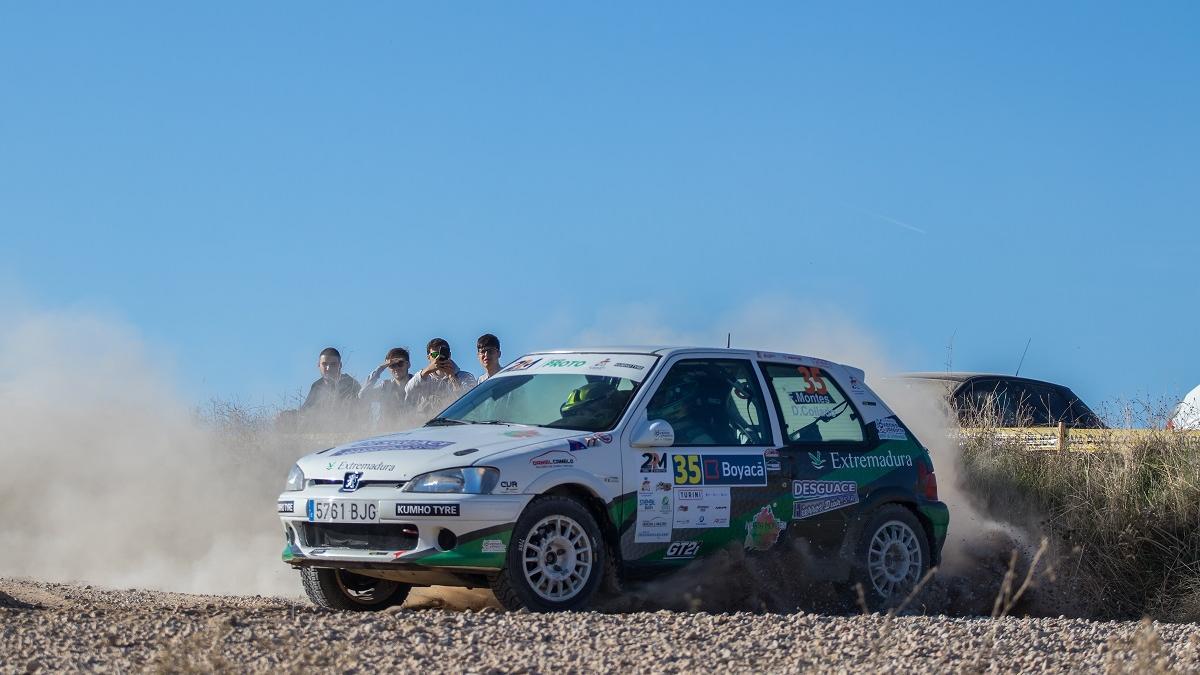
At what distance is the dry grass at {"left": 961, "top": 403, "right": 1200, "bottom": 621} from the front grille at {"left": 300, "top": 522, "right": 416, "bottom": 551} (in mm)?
6320

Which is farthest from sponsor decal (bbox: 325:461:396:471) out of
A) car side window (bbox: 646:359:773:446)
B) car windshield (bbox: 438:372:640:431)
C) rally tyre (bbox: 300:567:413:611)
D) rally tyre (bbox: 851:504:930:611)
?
rally tyre (bbox: 851:504:930:611)

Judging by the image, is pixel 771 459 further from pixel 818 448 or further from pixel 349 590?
pixel 349 590

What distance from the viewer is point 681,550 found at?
970 cm

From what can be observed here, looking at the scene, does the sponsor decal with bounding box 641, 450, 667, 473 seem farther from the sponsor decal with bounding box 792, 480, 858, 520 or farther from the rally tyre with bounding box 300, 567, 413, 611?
the rally tyre with bounding box 300, 567, 413, 611

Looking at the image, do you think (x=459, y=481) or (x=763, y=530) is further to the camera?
(x=763, y=530)

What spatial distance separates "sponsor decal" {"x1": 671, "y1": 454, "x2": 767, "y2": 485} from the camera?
9.73 meters

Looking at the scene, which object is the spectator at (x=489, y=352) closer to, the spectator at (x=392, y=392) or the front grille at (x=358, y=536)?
the spectator at (x=392, y=392)

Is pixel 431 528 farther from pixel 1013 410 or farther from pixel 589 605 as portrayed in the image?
pixel 1013 410

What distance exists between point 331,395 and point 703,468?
6.12m

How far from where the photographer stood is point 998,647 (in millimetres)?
7383

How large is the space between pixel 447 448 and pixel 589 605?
1.21 m

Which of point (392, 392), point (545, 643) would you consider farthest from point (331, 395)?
point (545, 643)

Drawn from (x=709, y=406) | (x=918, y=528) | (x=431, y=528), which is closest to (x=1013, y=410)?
(x=918, y=528)

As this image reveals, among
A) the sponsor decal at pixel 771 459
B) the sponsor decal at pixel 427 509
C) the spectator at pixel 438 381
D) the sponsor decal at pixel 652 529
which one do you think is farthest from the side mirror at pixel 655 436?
the spectator at pixel 438 381
